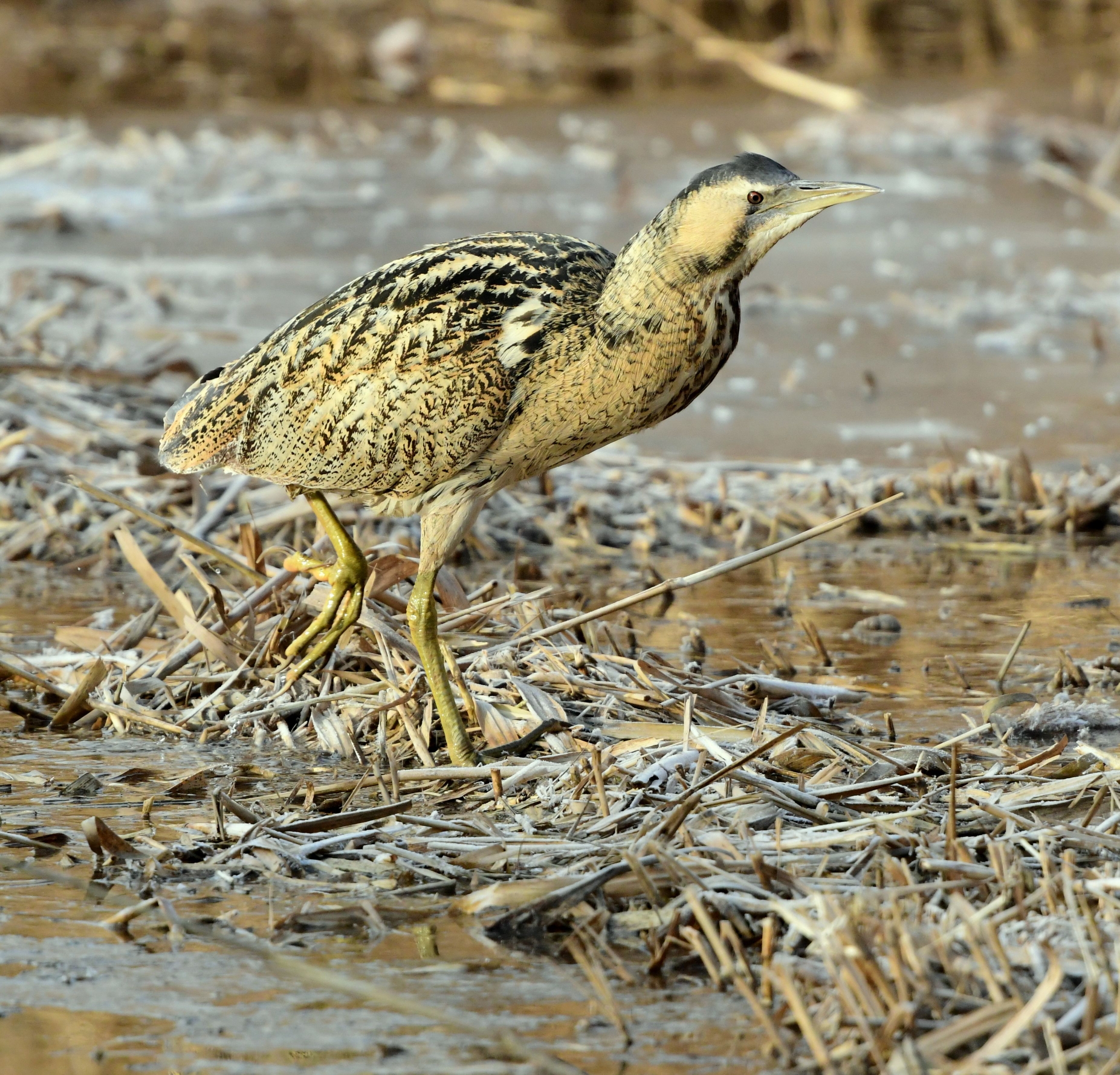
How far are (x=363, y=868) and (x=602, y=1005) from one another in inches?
24.4

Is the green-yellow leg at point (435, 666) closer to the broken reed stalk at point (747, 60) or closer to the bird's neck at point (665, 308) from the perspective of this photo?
the bird's neck at point (665, 308)

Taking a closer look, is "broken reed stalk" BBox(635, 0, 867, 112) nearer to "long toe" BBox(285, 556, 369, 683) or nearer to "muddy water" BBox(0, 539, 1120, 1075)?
"muddy water" BBox(0, 539, 1120, 1075)

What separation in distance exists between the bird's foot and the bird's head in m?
0.96

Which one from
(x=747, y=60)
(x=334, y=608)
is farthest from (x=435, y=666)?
(x=747, y=60)

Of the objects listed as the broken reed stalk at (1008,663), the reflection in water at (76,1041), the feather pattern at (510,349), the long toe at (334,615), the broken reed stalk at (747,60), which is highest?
the feather pattern at (510,349)

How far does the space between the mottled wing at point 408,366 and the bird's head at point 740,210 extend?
29 cm

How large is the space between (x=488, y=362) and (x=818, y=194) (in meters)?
0.71

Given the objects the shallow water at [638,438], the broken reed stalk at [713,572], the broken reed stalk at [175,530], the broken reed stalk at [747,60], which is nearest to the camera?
the shallow water at [638,438]

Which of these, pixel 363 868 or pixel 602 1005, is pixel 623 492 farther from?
pixel 602 1005

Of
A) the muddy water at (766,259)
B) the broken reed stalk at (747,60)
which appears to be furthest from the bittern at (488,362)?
the broken reed stalk at (747,60)

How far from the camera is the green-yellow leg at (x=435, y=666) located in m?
3.60

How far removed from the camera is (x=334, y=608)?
396 centimetres

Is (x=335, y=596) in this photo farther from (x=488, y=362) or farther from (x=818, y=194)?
(x=818, y=194)

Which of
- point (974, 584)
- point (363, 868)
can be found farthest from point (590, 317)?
point (974, 584)
